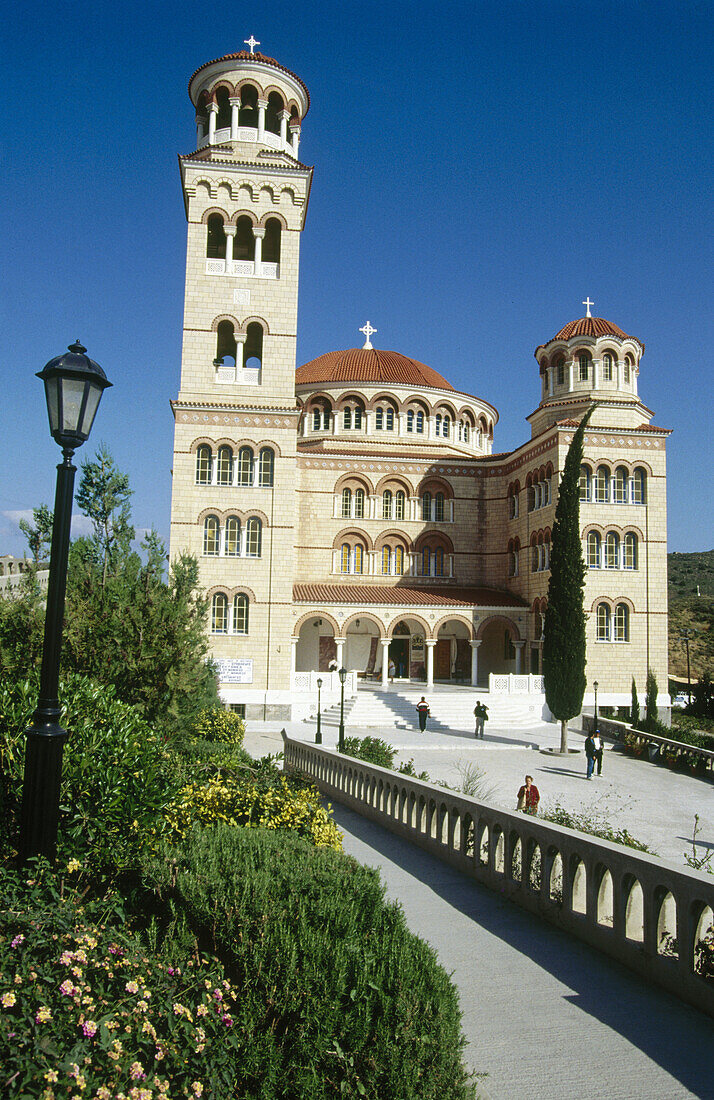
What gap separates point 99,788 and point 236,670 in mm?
22700

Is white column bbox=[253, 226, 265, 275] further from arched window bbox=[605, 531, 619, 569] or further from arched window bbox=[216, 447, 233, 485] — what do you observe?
arched window bbox=[605, 531, 619, 569]

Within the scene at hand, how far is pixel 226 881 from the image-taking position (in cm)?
446

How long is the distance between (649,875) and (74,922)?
393cm

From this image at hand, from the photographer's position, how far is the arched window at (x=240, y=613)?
28.0m

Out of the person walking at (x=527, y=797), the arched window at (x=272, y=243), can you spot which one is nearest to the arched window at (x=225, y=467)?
the arched window at (x=272, y=243)

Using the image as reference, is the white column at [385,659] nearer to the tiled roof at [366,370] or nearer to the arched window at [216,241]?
the tiled roof at [366,370]

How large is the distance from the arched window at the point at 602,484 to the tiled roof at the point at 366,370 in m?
12.6

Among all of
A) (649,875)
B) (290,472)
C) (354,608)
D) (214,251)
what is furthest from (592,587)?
(649,875)

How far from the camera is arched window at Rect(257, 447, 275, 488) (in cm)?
2847

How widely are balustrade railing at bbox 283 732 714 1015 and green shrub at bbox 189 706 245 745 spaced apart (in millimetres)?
6542

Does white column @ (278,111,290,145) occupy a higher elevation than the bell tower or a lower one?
higher

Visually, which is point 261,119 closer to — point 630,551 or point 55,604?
point 630,551

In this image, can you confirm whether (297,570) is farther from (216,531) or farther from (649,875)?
(649,875)

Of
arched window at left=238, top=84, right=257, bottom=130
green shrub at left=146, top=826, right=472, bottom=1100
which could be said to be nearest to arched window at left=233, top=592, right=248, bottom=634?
arched window at left=238, top=84, right=257, bottom=130
